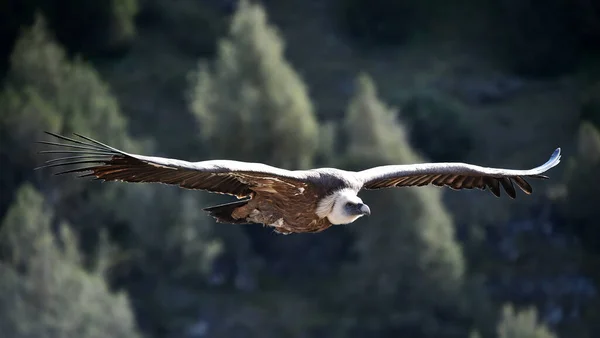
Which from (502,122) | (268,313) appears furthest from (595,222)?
(268,313)

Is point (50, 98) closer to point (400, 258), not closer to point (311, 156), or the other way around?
point (311, 156)

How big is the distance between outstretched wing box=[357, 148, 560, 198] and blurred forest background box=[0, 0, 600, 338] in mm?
17589

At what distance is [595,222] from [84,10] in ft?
56.6

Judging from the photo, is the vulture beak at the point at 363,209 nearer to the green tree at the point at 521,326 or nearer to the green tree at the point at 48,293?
the green tree at the point at 521,326

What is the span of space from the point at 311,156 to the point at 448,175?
2382 centimetres

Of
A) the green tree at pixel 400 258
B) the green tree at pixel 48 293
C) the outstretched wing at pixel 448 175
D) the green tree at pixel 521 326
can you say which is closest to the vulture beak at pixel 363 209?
the outstretched wing at pixel 448 175

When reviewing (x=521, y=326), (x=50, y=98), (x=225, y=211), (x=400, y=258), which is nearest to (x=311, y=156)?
(x=400, y=258)

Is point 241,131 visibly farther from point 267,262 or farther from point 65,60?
point 65,60

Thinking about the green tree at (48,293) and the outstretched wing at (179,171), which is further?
the green tree at (48,293)

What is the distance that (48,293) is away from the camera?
32688 millimetres

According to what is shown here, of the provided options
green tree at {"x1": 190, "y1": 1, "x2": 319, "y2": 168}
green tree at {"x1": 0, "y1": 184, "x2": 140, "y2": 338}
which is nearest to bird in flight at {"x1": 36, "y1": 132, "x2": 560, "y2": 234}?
green tree at {"x1": 0, "y1": 184, "x2": 140, "y2": 338}

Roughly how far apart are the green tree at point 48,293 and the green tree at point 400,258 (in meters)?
5.41

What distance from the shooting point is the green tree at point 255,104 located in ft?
117

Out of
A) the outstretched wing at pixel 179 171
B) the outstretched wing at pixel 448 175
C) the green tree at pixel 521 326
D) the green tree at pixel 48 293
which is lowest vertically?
the outstretched wing at pixel 179 171
